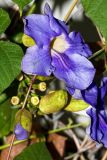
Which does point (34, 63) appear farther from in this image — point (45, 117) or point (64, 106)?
point (45, 117)

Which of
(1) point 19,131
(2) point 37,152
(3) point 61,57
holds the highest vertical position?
(3) point 61,57

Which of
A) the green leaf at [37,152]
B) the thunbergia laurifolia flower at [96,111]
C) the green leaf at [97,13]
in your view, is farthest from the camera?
the green leaf at [37,152]

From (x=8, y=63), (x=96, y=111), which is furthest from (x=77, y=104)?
(x=8, y=63)

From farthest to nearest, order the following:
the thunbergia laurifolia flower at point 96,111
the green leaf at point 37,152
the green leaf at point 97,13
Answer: the green leaf at point 37,152 < the thunbergia laurifolia flower at point 96,111 < the green leaf at point 97,13

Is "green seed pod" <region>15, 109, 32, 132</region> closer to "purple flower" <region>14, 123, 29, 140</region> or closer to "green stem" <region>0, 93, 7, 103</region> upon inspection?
"purple flower" <region>14, 123, 29, 140</region>

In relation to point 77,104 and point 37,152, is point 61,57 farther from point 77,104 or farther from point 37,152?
point 37,152

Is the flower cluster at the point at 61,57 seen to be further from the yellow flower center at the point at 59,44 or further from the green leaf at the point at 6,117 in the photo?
the green leaf at the point at 6,117

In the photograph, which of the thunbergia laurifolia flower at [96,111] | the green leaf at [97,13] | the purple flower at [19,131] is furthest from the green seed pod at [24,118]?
the green leaf at [97,13]
